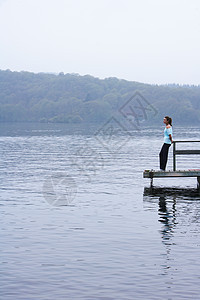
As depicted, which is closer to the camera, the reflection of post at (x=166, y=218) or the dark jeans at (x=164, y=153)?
the reflection of post at (x=166, y=218)

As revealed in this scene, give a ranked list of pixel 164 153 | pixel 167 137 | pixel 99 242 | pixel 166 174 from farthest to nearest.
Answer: pixel 166 174 → pixel 164 153 → pixel 167 137 → pixel 99 242

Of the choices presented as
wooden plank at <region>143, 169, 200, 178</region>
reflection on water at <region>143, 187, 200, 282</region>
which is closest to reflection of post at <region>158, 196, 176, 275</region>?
reflection on water at <region>143, 187, 200, 282</region>

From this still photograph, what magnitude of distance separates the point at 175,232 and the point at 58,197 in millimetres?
7807

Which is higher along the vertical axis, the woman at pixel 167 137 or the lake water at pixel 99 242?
the woman at pixel 167 137

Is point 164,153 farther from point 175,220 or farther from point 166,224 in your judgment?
point 166,224

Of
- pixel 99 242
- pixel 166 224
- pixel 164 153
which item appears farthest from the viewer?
pixel 164 153

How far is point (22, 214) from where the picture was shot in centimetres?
1709

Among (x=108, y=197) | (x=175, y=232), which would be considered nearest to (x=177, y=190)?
(x=108, y=197)

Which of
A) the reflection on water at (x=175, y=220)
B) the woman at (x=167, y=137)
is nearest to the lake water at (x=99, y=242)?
the reflection on water at (x=175, y=220)

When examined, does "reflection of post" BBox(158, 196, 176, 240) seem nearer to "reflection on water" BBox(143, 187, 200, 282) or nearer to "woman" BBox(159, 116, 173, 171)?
"reflection on water" BBox(143, 187, 200, 282)

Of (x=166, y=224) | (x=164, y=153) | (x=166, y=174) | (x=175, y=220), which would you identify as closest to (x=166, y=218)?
(x=175, y=220)

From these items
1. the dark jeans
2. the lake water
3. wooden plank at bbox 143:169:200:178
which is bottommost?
the lake water

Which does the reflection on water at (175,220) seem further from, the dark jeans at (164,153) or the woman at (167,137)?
the woman at (167,137)

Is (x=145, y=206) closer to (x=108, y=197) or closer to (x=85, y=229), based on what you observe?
(x=108, y=197)
